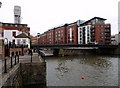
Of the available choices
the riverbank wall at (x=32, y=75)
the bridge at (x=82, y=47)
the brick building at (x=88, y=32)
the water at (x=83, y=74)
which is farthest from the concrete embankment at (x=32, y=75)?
the brick building at (x=88, y=32)

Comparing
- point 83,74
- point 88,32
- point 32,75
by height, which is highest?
point 88,32

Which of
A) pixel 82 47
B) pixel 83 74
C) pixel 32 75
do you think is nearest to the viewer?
pixel 32 75

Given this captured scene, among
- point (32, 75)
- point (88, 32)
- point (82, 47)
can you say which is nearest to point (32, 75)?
point (32, 75)

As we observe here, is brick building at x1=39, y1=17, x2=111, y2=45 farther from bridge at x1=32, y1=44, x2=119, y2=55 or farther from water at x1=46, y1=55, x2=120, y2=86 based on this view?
water at x1=46, y1=55, x2=120, y2=86

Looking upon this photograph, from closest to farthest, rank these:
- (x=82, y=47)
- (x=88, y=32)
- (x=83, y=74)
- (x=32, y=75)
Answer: (x=32, y=75) < (x=83, y=74) < (x=82, y=47) < (x=88, y=32)

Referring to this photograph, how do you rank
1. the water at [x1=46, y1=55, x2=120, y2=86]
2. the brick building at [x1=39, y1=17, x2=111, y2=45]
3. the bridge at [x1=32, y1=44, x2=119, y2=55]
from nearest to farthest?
the water at [x1=46, y1=55, x2=120, y2=86], the bridge at [x1=32, y1=44, x2=119, y2=55], the brick building at [x1=39, y1=17, x2=111, y2=45]

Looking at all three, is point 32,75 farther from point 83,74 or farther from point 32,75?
point 83,74

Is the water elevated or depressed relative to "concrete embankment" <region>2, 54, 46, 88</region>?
depressed

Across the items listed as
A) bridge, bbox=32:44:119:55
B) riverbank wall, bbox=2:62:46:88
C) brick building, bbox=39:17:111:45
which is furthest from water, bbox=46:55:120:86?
brick building, bbox=39:17:111:45

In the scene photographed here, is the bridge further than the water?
Yes

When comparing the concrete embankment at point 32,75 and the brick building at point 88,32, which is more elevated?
the brick building at point 88,32

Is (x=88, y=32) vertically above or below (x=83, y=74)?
above

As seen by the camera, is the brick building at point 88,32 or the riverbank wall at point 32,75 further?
the brick building at point 88,32

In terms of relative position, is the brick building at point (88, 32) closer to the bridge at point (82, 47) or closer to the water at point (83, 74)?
the bridge at point (82, 47)
